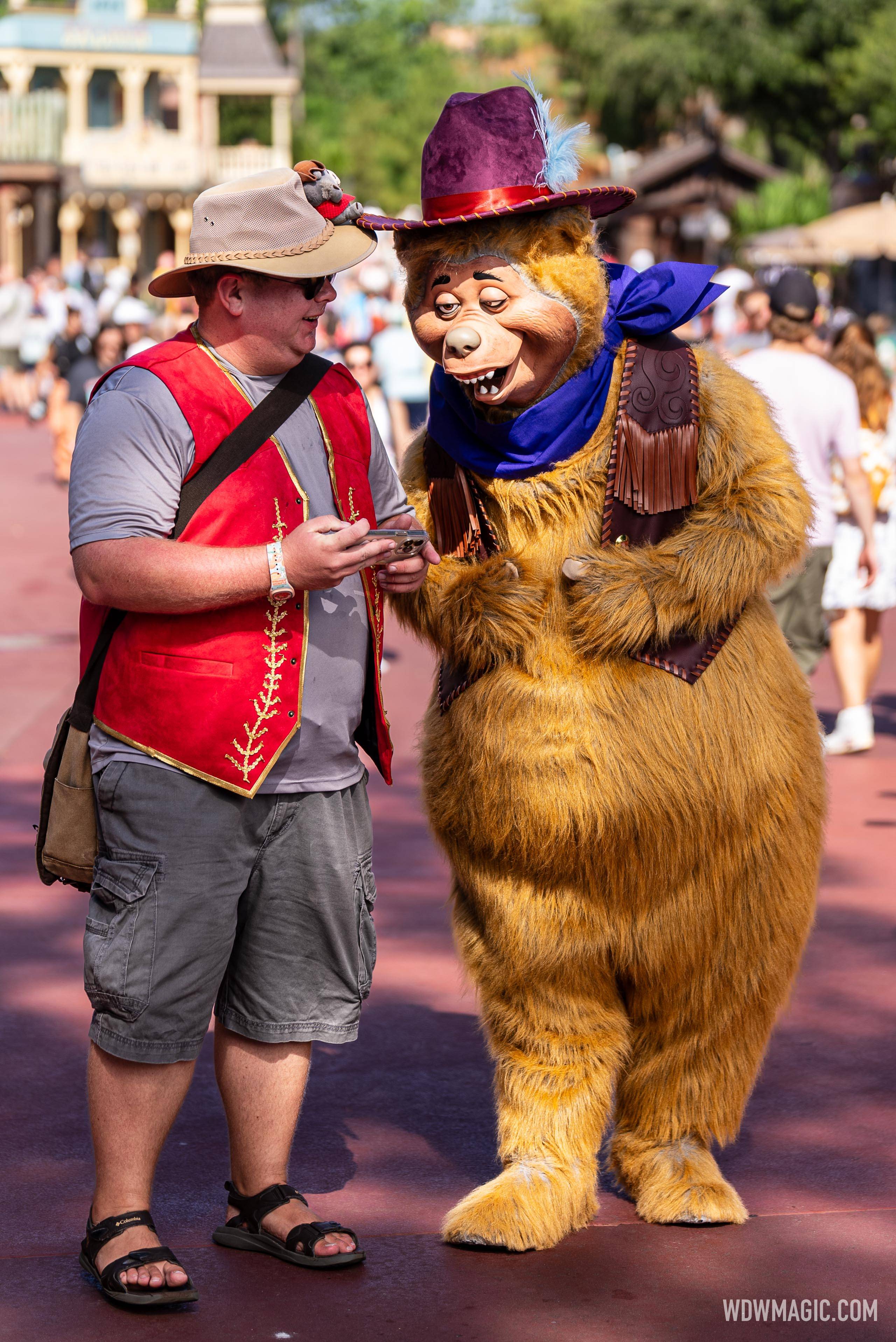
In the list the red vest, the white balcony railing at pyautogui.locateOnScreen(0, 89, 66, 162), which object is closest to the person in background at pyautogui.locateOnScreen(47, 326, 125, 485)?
the red vest

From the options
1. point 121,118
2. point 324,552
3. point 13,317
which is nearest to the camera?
point 324,552

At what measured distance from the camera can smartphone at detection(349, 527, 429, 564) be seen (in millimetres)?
2994

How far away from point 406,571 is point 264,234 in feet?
2.17

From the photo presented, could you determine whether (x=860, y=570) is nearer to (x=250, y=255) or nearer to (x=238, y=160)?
(x=250, y=255)

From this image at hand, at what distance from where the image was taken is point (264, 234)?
10.2 ft

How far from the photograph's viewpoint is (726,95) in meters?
38.6

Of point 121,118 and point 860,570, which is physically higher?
point 121,118

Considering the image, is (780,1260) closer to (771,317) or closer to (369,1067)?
(369,1067)

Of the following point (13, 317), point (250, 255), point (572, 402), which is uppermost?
point (13, 317)

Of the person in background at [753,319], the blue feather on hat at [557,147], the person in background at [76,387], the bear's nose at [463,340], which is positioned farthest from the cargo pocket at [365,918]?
the person in background at [753,319]

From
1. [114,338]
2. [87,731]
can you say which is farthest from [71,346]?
[87,731]

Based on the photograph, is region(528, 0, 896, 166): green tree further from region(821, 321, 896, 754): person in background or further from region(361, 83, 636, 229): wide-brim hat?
region(361, 83, 636, 229): wide-brim hat

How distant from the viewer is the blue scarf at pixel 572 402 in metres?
3.44

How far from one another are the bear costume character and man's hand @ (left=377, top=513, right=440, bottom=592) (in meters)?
0.11
